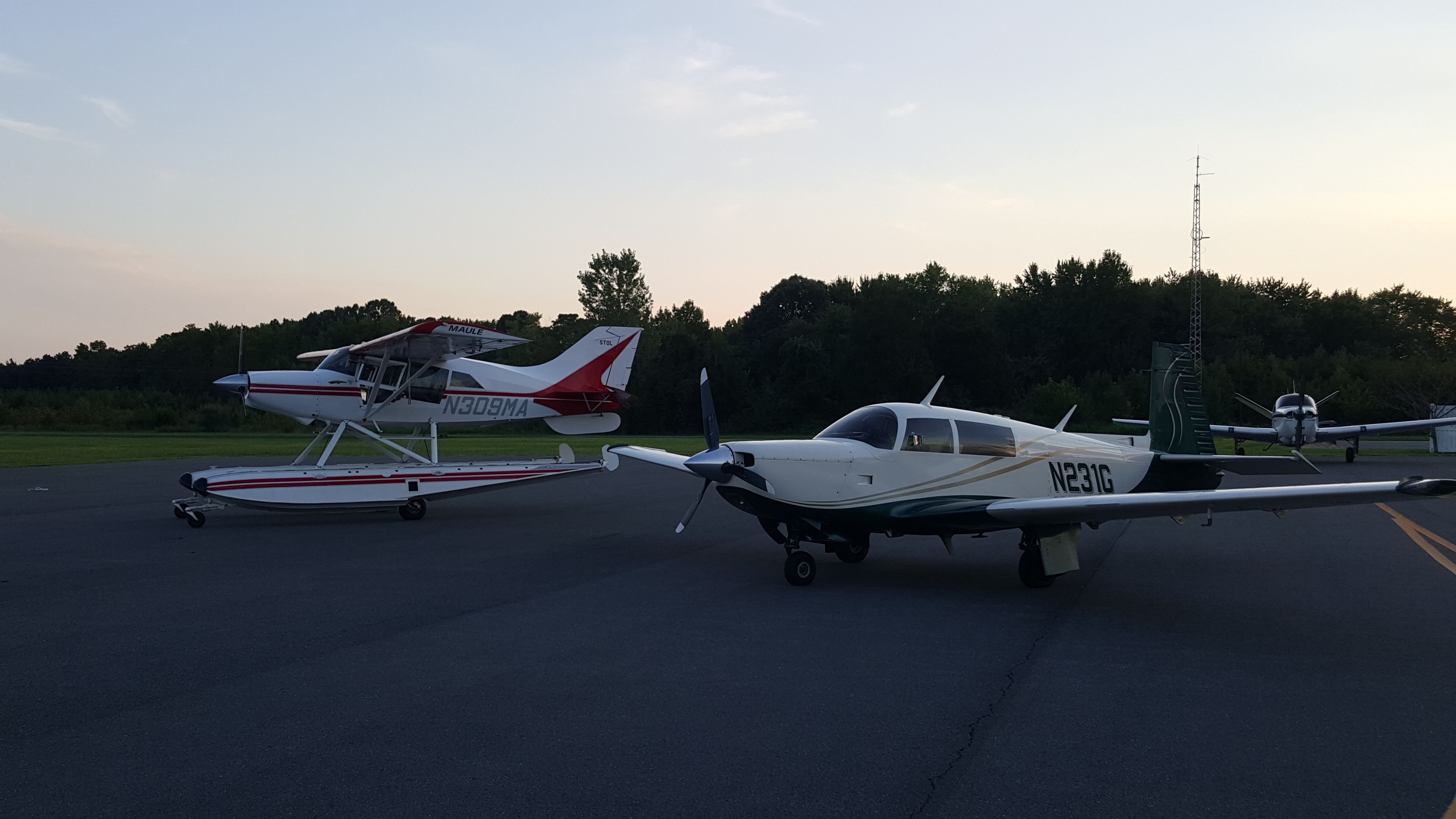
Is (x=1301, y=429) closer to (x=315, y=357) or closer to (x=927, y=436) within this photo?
(x=927, y=436)

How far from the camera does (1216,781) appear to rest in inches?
159

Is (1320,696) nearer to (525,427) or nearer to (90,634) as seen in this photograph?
(90,634)

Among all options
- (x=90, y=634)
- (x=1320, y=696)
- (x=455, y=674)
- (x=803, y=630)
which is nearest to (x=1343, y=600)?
(x=1320, y=696)

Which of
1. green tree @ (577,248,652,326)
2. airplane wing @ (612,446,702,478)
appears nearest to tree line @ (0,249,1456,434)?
green tree @ (577,248,652,326)

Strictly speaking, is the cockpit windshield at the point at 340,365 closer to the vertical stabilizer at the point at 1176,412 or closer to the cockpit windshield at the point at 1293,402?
the vertical stabilizer at the point at 1176,412

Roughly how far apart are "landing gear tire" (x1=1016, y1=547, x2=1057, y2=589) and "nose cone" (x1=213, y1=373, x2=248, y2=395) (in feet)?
38.9

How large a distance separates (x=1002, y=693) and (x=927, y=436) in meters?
4.14

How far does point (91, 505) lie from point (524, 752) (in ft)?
50.3

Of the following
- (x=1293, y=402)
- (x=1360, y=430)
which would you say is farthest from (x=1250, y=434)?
(x=1360, y=430)

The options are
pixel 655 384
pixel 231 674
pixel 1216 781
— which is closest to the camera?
pixel 1216 781

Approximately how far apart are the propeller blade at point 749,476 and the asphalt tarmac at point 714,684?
972 mm

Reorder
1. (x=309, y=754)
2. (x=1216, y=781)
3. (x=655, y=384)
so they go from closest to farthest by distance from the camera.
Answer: (x=1216, y=781) → (x=309, y=754) → (x=655, y=384)

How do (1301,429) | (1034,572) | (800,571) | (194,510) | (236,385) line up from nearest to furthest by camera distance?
(800,571) < (1034,572) < (194,510) < (236,385) < (1301,429)

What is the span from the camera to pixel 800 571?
29.6 feet
